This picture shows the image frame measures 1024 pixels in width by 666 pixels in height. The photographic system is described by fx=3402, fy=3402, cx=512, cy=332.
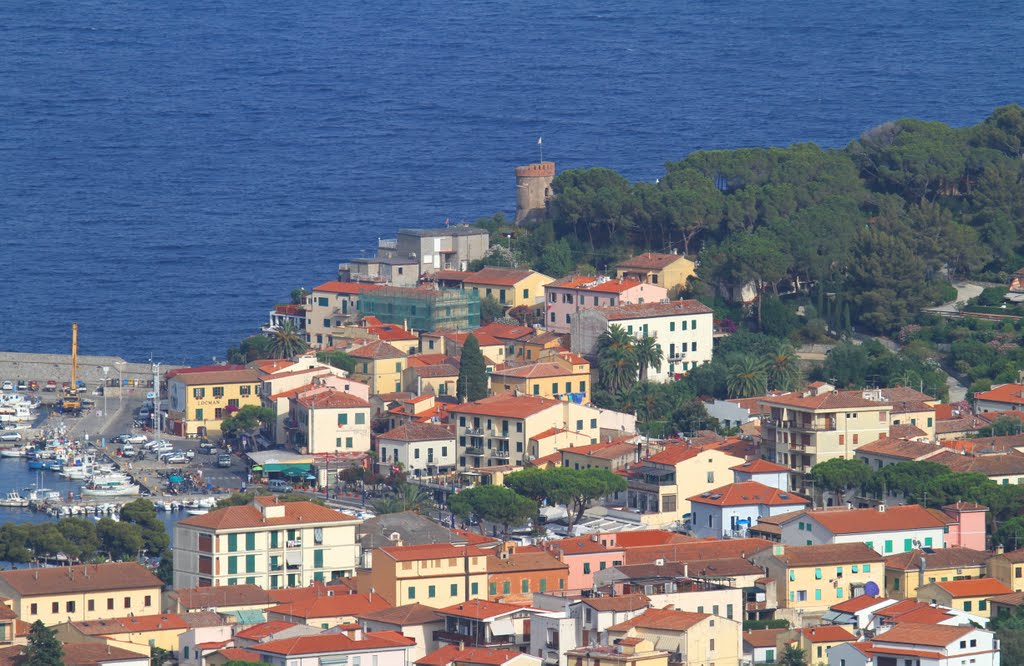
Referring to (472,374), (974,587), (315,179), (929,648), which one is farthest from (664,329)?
(315,179)

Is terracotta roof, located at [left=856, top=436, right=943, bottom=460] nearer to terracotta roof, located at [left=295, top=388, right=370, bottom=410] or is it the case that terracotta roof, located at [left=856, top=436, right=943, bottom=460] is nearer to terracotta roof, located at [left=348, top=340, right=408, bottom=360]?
Answer: terracotta roof, located at [left=295, top=388, right=370, bottom=410]

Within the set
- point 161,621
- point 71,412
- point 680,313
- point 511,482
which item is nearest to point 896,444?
point 511,482

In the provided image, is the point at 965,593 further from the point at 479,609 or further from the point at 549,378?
the point at 549,378

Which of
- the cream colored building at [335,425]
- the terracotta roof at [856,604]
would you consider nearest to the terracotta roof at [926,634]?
the terracotta roof at [856,604]

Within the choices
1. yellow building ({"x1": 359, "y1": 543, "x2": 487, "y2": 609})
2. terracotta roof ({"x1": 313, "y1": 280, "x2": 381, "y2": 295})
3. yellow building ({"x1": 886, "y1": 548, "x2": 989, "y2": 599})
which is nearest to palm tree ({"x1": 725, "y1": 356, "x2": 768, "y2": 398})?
terracotta roof ({"x1": 313, "y1": 280, "x2": 381, "y2": 295})

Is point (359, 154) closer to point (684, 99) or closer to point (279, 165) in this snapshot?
point (279, 165)

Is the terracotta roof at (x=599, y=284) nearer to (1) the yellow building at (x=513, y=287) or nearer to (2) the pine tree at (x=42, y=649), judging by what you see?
(1) the yellow building at (x=513, y=287)

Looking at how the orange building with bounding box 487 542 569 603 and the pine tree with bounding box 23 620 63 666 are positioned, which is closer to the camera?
the pine tree with bounding box 23 620 63 666
